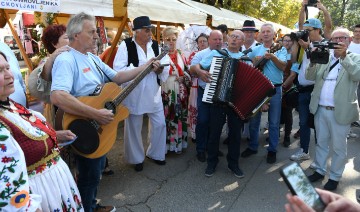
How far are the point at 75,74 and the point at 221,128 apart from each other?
1988 mm

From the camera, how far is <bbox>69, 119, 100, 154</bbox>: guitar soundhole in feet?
8.00

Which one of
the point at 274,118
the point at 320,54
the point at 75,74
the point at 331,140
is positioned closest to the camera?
the point at 75,74

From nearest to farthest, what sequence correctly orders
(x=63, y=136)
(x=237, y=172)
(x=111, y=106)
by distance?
(x=63, y=136) → (x=111, y=106) → (x=237, y=172)

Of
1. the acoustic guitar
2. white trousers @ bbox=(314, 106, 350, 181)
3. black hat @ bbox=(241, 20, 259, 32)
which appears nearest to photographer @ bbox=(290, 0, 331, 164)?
white trousers @ bbox=(314, 106, 350, 181)

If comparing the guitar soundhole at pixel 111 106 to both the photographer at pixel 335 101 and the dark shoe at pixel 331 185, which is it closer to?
the photographer at pixel 335 101

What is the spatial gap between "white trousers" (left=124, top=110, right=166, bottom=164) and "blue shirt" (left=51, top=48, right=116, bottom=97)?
4.21 feet

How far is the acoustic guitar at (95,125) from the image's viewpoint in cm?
244

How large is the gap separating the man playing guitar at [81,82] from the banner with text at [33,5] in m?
1.13

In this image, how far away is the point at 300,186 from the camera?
1046mm

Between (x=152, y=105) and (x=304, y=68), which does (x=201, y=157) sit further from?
(x=304, y=68)

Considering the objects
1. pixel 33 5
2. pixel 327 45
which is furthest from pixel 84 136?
pixel 327 45

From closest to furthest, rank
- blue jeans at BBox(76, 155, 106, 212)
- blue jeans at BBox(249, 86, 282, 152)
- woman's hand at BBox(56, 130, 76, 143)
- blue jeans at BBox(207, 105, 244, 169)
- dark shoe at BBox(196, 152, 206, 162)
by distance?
woman's hand at BBox(56, 130, 76, 143) < blue jeans at BBox(76, 155, 106, 212) < blue jeans at BBox(207, 105, 244, 169) < blue jeans at BBox(249, 86, 282, 152) < dark shoe at BBox(196, 152, 206, 162)

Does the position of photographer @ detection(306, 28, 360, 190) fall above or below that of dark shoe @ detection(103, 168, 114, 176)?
above

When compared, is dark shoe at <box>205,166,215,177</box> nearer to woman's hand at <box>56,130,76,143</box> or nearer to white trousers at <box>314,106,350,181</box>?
white trousers at <box>314,106,350,181</box>
